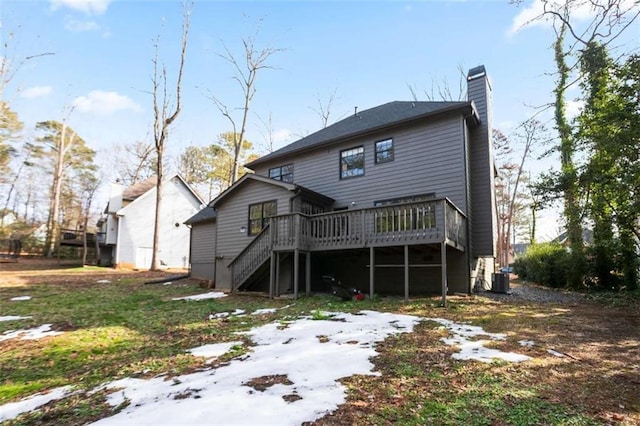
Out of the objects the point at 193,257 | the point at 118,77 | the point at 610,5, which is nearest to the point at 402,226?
the point at 610,5

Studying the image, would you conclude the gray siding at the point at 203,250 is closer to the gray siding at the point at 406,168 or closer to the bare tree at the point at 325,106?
the gray siding at the point at 406,168

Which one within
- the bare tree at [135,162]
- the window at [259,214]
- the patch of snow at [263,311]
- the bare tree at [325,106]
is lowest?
the patch of snow at [263,311]

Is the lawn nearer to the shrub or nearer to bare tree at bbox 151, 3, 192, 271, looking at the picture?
the shrub

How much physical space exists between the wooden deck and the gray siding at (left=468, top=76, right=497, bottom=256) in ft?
3.73

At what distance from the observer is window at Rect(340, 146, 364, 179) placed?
12.7 m

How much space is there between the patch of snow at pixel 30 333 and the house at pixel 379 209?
5.61 meters

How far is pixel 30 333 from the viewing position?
6715 mm

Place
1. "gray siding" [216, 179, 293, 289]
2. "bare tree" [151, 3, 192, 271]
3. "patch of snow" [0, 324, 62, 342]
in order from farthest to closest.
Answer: "bare tree" [151, 3, 192, 271], "gray siding" [216, 179, 293, 289], "patch of snow" [0, 324, 62, 342]

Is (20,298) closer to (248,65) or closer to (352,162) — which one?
(352,162)

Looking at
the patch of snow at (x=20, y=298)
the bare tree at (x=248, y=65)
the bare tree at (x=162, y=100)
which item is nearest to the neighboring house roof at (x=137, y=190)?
the bare tree at (x=162, y=100)

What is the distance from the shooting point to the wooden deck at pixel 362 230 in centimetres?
872

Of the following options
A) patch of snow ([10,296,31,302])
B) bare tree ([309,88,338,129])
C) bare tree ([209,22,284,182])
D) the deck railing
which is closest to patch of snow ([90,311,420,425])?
the deck railing

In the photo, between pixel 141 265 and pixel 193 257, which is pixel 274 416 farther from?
pixel 141 265

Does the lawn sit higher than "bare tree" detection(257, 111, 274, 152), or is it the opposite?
"bare tree" detection(257, 111, 274, 152)
